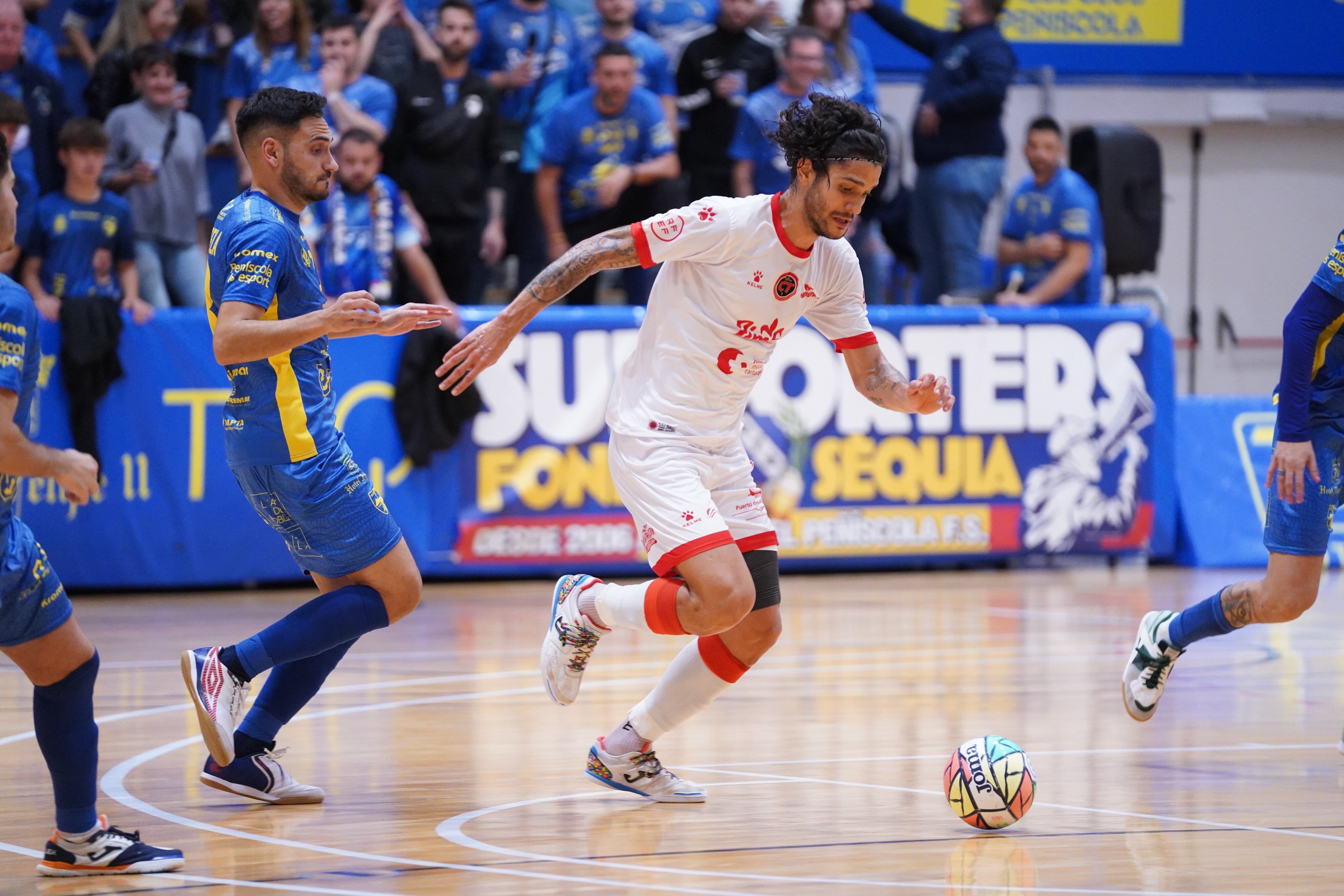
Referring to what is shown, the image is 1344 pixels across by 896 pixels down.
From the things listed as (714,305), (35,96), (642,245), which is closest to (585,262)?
(642,245)

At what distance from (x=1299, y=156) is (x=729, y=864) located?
17472 mm

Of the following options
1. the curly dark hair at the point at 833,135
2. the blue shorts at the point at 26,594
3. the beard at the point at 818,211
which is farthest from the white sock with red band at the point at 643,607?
the blue shorts at the point at 26,594

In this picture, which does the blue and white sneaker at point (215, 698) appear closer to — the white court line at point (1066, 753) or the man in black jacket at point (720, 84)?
the white court line at point (1066, 753)

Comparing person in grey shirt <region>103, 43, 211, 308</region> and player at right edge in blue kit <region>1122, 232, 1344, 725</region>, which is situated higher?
person in grey shirt <region>103, 43, 211, 308</region>

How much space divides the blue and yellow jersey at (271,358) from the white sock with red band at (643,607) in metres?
1.03

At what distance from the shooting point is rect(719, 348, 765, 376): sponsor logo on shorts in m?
5.12

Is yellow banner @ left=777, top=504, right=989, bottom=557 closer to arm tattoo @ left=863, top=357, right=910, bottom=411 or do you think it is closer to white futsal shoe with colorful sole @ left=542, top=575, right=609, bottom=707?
arm tattoo @ left=863, top=357, right=910, bottom=411

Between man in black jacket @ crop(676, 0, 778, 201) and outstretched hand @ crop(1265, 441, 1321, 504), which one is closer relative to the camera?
outstretched hand @ crop(1265, 441, 1321, 504)

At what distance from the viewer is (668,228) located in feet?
16.5

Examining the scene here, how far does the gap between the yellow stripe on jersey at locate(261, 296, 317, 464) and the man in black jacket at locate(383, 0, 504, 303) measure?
21.1ft

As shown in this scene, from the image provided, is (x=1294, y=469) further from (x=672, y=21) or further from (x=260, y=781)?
(x=672, y=21)

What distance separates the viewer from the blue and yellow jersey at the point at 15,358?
146 inches

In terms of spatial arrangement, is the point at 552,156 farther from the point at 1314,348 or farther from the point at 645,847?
the point at 645,847

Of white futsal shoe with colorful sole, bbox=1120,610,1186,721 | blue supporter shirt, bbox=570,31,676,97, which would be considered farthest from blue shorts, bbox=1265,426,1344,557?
blue supporter shirt, bbox=570,31,676,97
